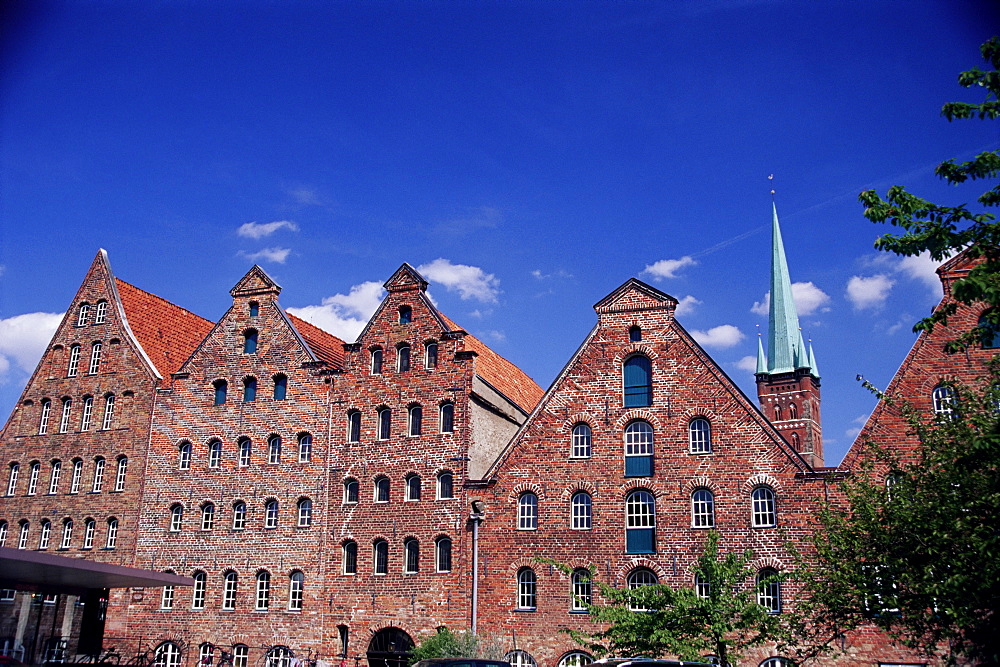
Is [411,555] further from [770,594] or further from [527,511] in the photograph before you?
[770,594]

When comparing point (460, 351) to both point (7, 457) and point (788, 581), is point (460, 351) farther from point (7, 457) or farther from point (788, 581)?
point (7, 457)

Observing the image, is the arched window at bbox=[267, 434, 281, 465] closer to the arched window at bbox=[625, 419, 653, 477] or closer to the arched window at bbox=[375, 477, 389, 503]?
the arched window at bbox=[375, 477, 389, 503]

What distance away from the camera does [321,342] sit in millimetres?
45031

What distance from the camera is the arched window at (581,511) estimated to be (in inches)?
1356

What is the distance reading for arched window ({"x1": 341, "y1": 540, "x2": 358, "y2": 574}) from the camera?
→ 37000 millimetres

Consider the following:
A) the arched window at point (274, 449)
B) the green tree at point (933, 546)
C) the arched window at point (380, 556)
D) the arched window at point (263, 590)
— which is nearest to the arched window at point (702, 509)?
the green tree at point (933, 546)

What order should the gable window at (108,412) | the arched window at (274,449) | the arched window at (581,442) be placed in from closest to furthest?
the arched window at (581,442), the arched window at (274,449), the gable window at (108,412)

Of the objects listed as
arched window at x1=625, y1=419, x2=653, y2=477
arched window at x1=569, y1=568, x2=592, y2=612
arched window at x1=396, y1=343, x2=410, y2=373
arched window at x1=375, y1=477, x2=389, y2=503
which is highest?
arched window at x1=396, y1=343, x2=410, y2=373

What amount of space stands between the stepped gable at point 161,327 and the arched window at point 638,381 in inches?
836

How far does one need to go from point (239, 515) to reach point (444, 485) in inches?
368

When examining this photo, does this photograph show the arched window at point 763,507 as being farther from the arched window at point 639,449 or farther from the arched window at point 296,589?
the arched window at point 296,589

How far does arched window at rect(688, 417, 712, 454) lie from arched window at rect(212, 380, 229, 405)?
20513 mm

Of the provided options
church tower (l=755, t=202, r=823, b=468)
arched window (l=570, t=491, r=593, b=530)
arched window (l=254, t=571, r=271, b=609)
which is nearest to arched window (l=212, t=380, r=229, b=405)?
arched window (l=254, t=571, r=271, b=609)

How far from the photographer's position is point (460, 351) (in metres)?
37.8
